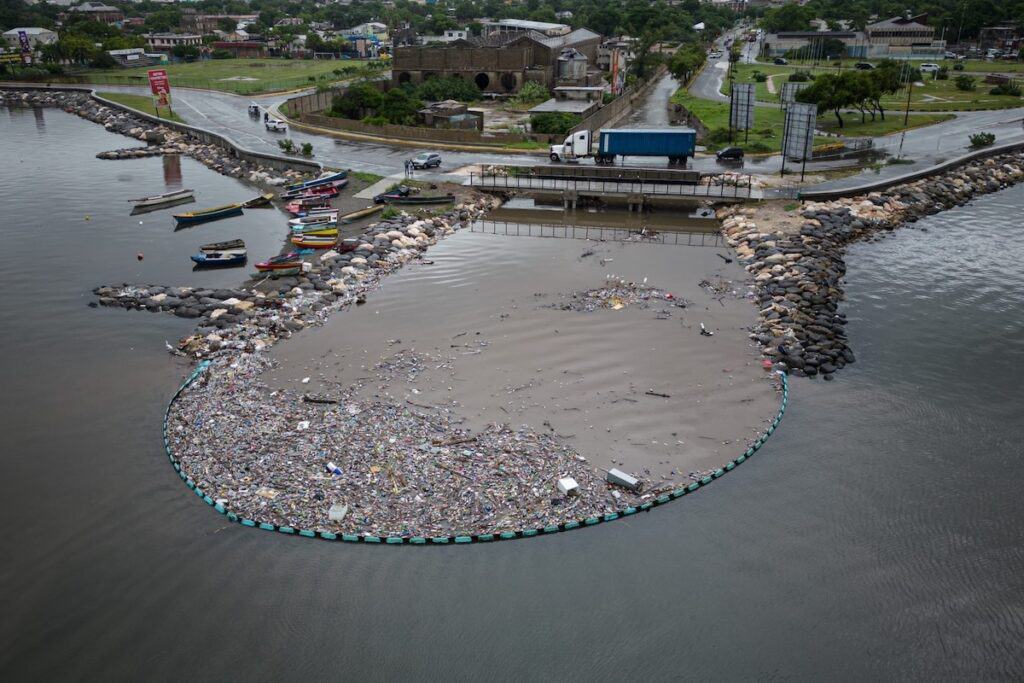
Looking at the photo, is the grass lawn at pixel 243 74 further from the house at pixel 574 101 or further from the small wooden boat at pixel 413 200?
the small wooden boat at pixel 413 200

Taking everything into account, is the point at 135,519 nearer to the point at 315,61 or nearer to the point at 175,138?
the point at 175,138

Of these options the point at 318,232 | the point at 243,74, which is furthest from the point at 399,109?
the point at 243,74

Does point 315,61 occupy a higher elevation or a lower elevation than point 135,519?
higher

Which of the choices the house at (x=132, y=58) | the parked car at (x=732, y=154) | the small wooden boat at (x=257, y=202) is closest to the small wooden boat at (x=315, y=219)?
the small wooden boat at (x=257, y=202)

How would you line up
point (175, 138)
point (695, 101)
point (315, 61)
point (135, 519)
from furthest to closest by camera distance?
point (315, 61) < point (695, 101) < point (175, 138) < point (135, 519)

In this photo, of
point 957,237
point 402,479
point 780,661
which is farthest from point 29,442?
point 957,237

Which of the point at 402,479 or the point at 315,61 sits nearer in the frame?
the point at 402,479
